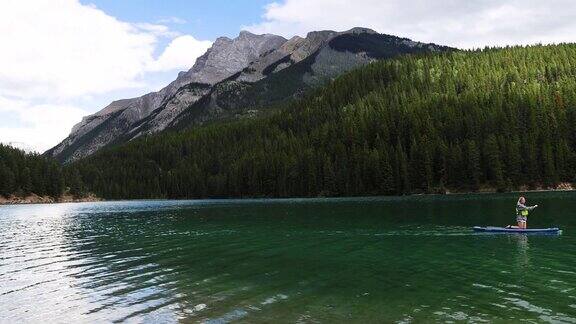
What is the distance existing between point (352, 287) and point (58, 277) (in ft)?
78.2

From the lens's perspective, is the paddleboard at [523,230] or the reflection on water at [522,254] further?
the paddleboard at [523,230]

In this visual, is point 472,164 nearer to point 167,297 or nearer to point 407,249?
point 407,249

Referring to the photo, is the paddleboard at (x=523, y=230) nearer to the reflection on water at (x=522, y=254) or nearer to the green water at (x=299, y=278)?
the reflection on water at (x=522, y=254)

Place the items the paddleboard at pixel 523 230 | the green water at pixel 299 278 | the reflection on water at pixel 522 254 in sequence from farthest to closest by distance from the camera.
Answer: the paddleboard at pixel 523 230
the reflection on water at pixel 522 254
the green water at pixel 299 278

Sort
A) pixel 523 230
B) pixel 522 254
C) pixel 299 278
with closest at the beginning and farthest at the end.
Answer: pixel 299 278 → pixel 522 254 → pixel 523 230

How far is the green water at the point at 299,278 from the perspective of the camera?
25.3 metres

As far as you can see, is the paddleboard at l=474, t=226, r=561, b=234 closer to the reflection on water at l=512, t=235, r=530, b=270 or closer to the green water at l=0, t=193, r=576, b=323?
the reflection on water at l=512, t=235, r=530, b=270

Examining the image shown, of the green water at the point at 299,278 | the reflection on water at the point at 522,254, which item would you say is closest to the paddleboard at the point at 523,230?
the reflection on water at the point at 522,254

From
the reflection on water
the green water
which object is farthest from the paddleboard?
the green water

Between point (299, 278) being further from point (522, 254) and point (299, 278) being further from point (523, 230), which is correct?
point (523, 230)

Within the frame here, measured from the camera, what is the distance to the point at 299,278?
34.4 metres

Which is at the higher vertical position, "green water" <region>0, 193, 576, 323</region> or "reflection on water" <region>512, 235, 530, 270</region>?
"green water" <region>0, 193, 576, 323</region>

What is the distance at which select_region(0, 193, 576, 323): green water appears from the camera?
82.9 feet

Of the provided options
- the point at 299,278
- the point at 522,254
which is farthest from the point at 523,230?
the point at 299,278
